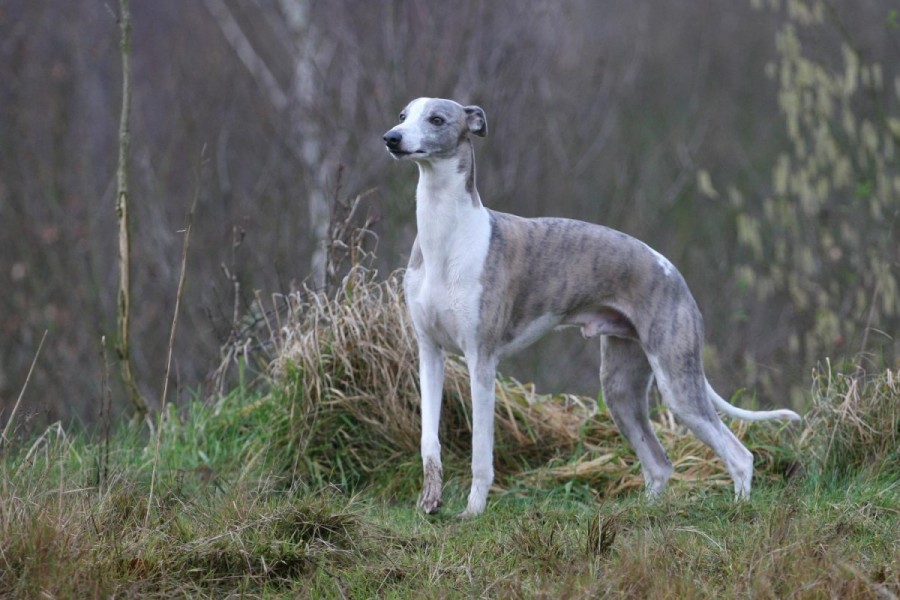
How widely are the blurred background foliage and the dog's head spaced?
5.28 m

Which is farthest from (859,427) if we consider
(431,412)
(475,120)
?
(475,120)

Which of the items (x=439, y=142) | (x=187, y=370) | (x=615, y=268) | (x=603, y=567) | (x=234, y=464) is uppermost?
(x=439, y=142)

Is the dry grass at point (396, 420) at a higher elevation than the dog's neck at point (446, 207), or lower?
lower

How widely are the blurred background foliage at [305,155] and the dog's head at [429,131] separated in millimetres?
5282

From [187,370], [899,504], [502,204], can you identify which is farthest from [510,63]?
[899,504]

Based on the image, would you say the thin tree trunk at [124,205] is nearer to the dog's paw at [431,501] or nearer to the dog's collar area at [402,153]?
the dog's collar area at [402,153]

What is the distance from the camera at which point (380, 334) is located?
6.69 m

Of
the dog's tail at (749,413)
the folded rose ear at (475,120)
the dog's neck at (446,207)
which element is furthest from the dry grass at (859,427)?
the folded rose ear at (475,120)

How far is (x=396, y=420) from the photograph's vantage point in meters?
6.50

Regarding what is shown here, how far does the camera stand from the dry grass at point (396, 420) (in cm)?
642

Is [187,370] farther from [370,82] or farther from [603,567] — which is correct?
[603,567]

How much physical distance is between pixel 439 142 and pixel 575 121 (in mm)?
10201

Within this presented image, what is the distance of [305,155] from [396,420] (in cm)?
713

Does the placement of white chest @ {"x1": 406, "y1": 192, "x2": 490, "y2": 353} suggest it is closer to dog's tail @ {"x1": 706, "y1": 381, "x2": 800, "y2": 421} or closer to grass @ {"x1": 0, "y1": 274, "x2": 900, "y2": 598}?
grass @ {"x1": 0, "y1": 274, "x2": 900, "y2": 598}
